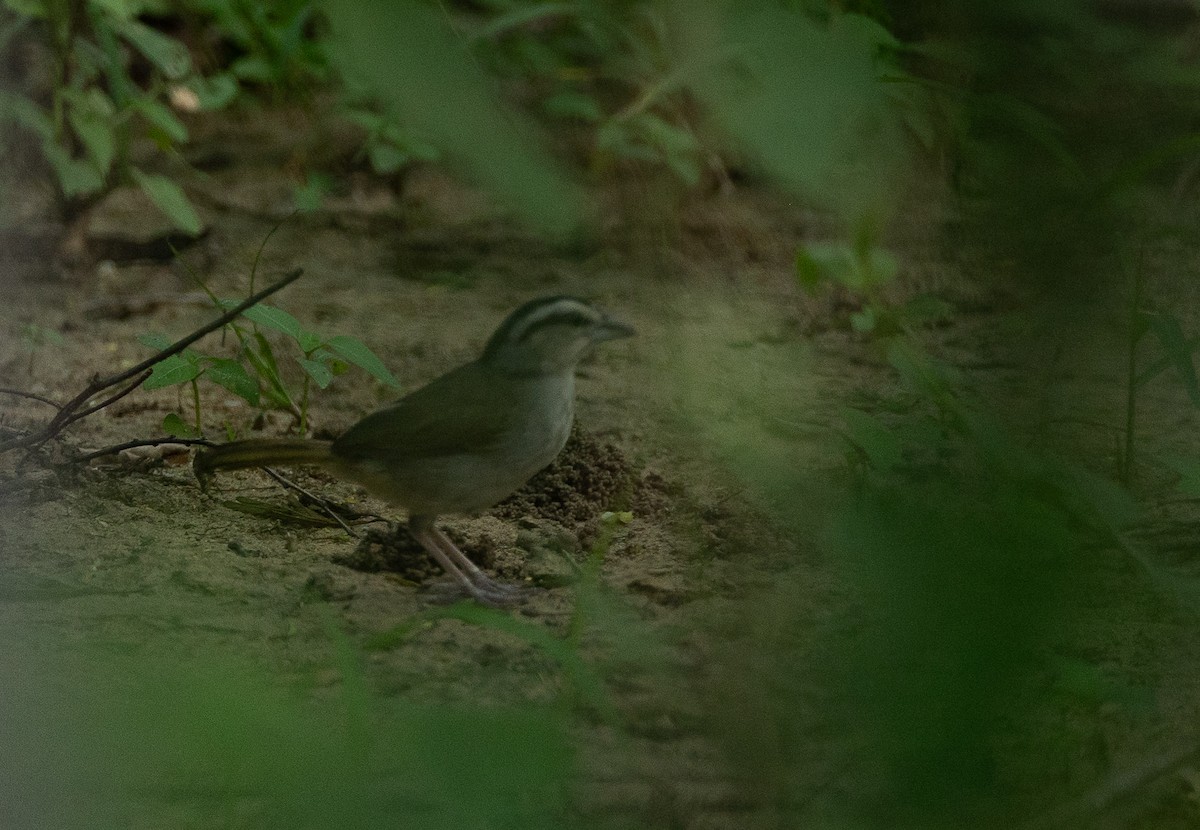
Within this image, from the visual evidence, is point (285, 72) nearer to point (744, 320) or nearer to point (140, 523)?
point (744, 320)

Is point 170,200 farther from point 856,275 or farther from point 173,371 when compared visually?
point 856,275

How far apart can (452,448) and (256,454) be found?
1.60 ft

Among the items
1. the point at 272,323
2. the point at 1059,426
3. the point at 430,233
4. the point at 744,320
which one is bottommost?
the point at 1059,426

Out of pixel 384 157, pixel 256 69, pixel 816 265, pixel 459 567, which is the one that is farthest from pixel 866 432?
pixel 256 69

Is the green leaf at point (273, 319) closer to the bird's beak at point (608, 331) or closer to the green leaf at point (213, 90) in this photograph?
the bird's beak at point (608, 331)

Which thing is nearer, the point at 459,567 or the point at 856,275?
the point at 856,275

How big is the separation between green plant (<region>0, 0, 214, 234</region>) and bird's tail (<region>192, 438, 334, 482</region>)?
78.5 inches

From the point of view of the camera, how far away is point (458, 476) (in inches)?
142

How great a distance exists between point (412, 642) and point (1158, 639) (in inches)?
67.0

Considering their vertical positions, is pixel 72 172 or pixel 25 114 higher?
pixel 25 114

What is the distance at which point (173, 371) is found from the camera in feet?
12.5

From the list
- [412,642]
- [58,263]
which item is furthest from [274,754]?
[58,263]

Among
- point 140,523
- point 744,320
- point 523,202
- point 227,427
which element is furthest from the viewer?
point 744,320

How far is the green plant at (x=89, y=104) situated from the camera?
534 centimetres
